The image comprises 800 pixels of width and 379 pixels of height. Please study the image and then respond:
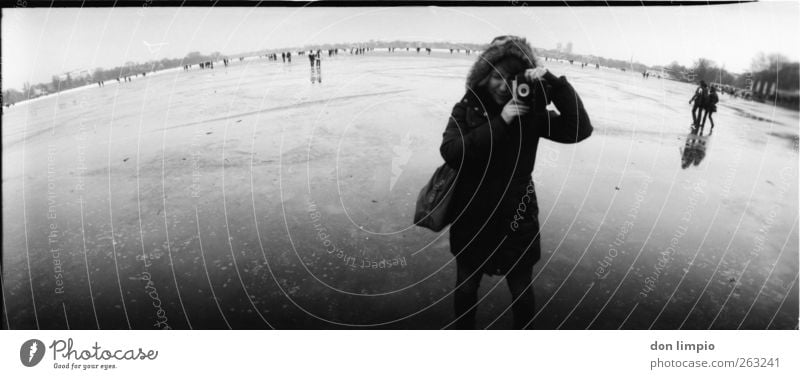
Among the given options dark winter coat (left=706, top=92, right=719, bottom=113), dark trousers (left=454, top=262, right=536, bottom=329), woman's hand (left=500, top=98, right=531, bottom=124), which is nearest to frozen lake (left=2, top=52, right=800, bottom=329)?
dark trousers (left=454, top=262, right=536, bottom=329)

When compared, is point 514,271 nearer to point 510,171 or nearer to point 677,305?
point 510,171

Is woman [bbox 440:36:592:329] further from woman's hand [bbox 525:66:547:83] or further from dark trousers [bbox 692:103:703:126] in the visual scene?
dark trousers [bbox 692:103:703:126]

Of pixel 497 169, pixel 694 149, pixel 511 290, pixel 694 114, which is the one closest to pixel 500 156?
pixel 497 169

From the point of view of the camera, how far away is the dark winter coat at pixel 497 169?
6.09ft

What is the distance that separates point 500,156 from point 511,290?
687 millimetres

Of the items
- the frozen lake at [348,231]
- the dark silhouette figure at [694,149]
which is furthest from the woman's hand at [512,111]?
the dark silhouette figure at [694,149]

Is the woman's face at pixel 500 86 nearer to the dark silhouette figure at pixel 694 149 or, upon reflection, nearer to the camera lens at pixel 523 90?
the camera lens at pixel 523 90

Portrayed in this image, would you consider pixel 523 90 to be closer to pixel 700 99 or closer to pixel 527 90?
pixel 527 90

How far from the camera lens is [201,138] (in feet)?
20.7

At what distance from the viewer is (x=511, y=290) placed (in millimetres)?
2143

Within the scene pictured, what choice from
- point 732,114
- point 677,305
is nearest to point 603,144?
point 677,305

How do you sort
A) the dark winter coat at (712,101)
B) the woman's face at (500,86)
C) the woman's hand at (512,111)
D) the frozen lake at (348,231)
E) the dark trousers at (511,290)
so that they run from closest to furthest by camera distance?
the woman's hand at (512,111)
the woman's face at (500,86)
the dark trousers at (511,290)
the frozen lake at (348,231)
the dark winter coat at (712,101)

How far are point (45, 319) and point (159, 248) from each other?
0.83 metres

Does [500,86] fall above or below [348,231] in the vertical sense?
above
